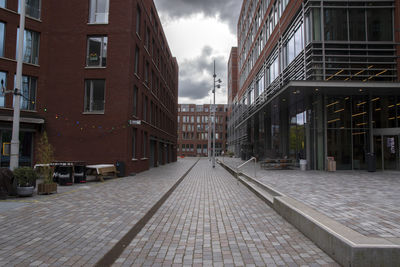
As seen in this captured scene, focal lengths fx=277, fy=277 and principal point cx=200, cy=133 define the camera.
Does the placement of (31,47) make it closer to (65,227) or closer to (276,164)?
(65,227)

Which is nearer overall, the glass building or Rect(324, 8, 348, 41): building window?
the glass building

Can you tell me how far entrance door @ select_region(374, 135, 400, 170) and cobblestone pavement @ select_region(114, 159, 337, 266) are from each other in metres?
14.4

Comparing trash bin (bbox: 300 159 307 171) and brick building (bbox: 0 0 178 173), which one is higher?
brick building (bbox: 0 0 178 173)

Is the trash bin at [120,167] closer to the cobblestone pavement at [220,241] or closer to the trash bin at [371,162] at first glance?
the cobblestone pavement at [220,241]

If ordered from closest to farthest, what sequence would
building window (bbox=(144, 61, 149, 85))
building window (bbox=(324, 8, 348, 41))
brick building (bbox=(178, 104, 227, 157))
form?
building window (bbox=(324, 8, 348, 41)) → building window (bbox=(144, 61, 149, 85)) → brick building (bbox=(178, 104, 227, 157))

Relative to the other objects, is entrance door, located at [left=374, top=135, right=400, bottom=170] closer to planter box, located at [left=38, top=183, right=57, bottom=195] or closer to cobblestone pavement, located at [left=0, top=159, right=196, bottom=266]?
cobblestone pavement, located at [left=0, top=159, right=196, bottom=266]

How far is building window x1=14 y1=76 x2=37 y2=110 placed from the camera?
690 inches

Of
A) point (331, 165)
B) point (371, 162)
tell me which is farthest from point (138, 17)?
point (371, 162)

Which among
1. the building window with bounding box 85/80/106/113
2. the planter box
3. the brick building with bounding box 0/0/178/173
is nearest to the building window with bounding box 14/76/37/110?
the brick building with bounding box 0/0/178/173

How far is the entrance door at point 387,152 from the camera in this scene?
57.9 ft

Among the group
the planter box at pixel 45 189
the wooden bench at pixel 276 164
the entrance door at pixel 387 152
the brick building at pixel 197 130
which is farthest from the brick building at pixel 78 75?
the brick building at pixel 197 130

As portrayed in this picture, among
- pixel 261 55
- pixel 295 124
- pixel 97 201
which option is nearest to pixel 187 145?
pixel 261 55

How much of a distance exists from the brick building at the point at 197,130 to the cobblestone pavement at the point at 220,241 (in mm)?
90574

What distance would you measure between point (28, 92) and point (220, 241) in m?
17.7
